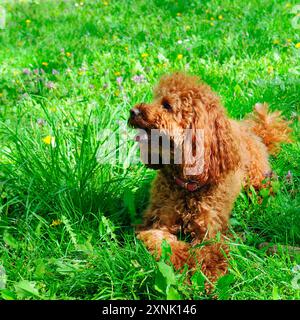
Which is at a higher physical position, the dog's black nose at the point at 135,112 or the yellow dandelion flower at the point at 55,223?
the dog's black nose at the point at 135,112

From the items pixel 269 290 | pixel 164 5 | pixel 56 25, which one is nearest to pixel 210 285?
pixel 269 290

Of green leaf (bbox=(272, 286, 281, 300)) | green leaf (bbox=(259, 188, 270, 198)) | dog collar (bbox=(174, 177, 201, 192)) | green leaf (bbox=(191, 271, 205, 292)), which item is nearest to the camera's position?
green leaf (bbox=(272, 286, 281, 300))

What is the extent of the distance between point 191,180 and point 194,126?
33cm

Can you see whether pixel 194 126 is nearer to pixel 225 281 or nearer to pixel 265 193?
pixel 265 193

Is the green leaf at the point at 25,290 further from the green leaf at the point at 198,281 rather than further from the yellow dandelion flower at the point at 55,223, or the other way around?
the green leaf at the point at 198,281

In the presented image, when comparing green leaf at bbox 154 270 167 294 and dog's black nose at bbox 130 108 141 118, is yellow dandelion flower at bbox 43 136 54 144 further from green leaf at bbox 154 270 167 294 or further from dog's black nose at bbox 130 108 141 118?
green leaf at bbox 154 270 167 294

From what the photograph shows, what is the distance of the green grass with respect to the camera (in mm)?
2643

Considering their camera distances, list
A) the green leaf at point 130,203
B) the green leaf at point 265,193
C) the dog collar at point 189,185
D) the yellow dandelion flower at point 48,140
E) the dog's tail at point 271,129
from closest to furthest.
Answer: the dog collar at point 189,185, the green leaf at point 130,203, the green leaf at point 265,193, the yellow dandelion flower at point 48,140, the dog's tail at point 271,129

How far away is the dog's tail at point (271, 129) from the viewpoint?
4.06m

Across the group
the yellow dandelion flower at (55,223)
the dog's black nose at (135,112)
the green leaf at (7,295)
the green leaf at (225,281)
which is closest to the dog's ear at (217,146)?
the dog's black nose at (135,112)

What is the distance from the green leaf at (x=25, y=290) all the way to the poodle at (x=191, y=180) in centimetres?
70

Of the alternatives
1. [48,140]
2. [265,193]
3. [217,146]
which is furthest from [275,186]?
[48,140]

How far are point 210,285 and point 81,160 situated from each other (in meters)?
1.18

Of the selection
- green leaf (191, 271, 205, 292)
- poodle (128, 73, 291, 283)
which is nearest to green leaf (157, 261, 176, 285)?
green leaf (191, 271, 205, 292)
